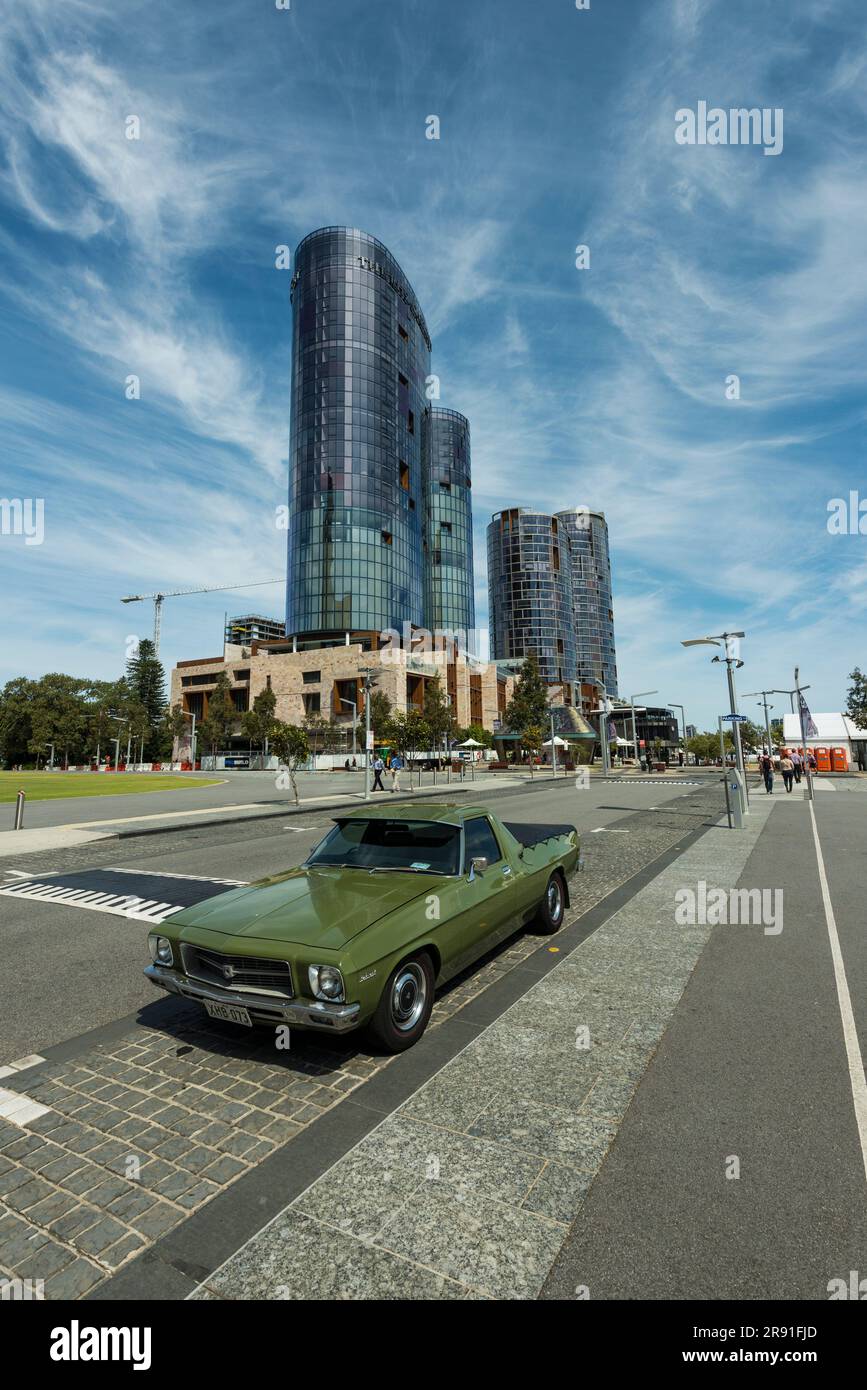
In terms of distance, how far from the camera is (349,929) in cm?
419

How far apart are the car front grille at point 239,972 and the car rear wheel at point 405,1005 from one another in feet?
2.22

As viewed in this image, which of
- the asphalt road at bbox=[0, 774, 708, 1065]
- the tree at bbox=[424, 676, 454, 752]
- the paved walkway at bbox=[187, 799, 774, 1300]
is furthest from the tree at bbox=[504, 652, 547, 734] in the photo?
the paved walkway at bbox=[187, 799, 774, 1300]

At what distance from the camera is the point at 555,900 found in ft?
24.3

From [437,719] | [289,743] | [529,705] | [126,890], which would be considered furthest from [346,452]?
[126,890]

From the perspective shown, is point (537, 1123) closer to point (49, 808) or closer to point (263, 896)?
point (263, 896)

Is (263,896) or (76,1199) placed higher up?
(263,896)

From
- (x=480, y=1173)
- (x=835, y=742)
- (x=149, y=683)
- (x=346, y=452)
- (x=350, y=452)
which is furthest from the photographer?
(x=149, y=683)

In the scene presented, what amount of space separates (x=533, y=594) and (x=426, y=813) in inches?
6689

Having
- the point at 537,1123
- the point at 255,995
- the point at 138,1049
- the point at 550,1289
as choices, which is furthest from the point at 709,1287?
the point at 138,1049

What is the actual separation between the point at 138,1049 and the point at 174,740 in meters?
112

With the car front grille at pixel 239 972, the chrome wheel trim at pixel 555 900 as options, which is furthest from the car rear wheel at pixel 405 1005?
the chrome wheel trim at pixel 555 900

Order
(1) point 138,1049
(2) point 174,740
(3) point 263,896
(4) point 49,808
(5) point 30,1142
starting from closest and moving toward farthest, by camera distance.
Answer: (5) point 30,1142 → (1) point 138,1049 → (3) point 263,896 → (4) point 49,808 → (2) point 174,740

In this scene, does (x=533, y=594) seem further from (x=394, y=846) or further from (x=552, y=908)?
(x=394, y=846)

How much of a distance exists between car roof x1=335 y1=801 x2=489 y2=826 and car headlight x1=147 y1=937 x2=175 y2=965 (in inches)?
78.5
